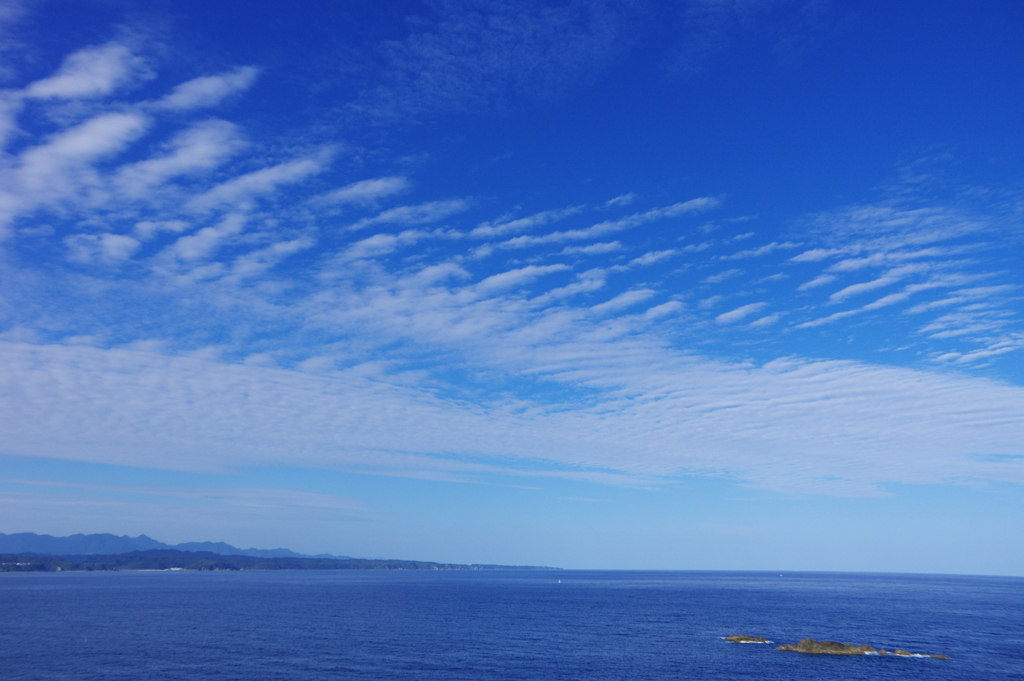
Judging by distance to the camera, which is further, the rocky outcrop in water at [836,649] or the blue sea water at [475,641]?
the rocky outcrop in water at [836,649]

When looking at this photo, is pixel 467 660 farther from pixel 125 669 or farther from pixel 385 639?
pixel 125 669

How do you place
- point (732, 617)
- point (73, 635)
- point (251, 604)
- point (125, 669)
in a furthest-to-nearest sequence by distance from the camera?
point (251, 604) → point (732, 617) → point (73, 635) → point (125, 669)

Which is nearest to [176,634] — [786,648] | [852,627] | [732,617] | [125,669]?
[125,669]

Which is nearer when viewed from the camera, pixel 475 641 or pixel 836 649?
pixel 836 649

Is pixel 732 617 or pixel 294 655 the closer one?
pixel 294 655

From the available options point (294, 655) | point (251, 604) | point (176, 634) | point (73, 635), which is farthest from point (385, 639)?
point (251, 604)

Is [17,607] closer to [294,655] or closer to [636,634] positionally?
[294,655]

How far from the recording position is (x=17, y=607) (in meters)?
157

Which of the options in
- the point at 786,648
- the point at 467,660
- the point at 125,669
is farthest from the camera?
the point at 786,648

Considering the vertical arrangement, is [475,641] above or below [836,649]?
below

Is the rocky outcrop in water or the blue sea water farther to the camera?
the rocky outcrop in water

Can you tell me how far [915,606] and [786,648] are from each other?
12212 cm

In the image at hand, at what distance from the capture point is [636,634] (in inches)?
4441

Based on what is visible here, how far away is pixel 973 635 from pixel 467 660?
102 meters
